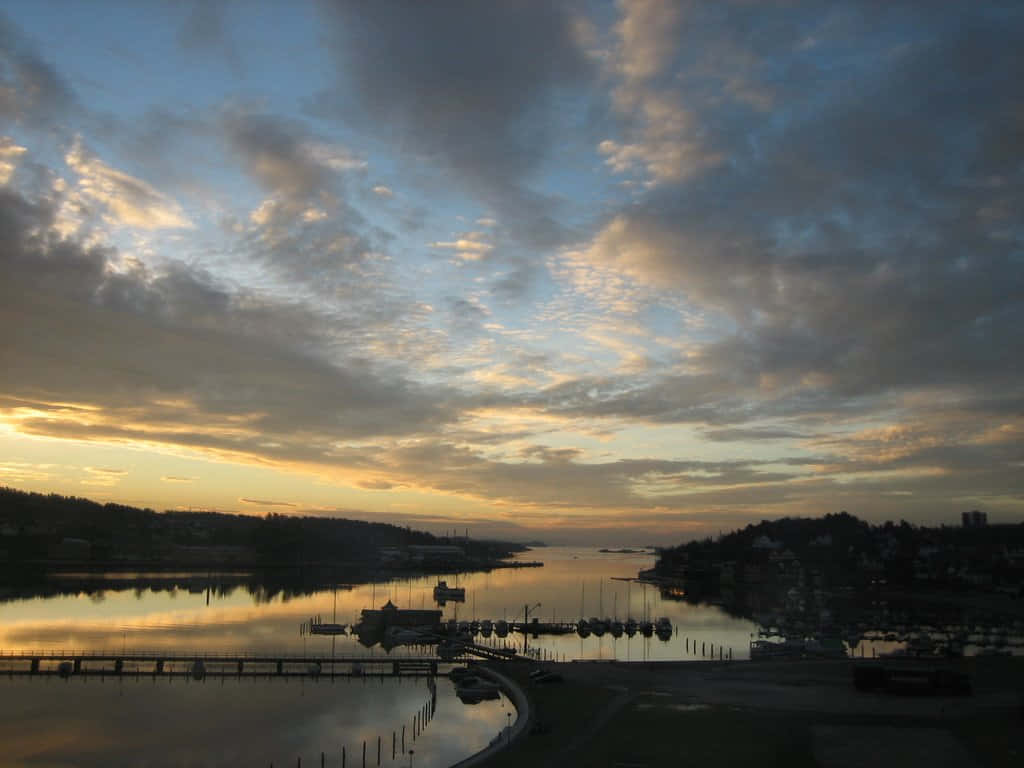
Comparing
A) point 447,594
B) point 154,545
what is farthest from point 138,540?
point 447,594

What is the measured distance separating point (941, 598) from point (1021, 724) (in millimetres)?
88949

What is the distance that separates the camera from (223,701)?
125 feet


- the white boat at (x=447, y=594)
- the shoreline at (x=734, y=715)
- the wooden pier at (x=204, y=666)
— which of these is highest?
the shoreline at (x=734, y=715)

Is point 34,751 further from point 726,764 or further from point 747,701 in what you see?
point 747,701

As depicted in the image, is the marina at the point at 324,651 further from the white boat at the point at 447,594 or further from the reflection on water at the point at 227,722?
the white boat at the point at 447,594

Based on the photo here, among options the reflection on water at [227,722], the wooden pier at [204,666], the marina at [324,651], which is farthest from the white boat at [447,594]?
the reflection on water at [227,722]

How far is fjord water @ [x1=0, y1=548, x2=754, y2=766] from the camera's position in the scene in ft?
98.8

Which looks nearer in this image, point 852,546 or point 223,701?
point 223,701

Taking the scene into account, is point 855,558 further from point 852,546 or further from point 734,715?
point 734,715

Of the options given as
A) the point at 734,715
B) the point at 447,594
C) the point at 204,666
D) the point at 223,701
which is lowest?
the point at 447,594

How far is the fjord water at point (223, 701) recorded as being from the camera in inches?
1185

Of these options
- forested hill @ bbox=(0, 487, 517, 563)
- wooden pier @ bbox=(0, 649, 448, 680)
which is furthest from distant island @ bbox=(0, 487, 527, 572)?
wooden pier @ bbox=(0, 649, 448, 680)

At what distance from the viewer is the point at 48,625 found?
214 ft

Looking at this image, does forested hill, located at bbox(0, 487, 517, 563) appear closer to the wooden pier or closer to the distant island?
the distant island
